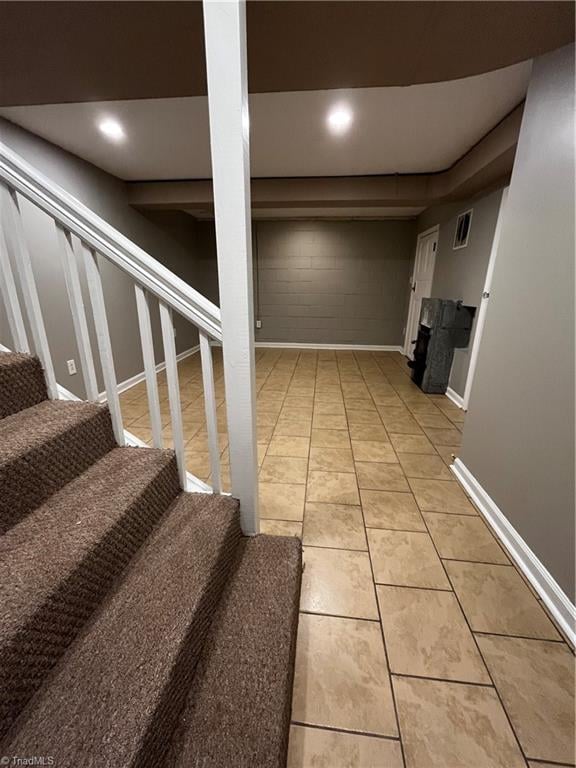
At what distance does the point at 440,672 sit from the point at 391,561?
16.3 inches

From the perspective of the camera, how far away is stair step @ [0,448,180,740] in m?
0.62

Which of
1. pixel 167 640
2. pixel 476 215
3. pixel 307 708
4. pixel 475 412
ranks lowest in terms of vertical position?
pixel 307 708

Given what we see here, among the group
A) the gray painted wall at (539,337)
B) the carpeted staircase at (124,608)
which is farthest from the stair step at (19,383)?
the gray painted wall at (539,337)

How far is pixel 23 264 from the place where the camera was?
1.10 metres

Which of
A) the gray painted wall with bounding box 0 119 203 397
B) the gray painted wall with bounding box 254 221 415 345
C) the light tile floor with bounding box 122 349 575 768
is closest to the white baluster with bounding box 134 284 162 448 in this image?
the light tile floor with bounding box 122 349 575 768

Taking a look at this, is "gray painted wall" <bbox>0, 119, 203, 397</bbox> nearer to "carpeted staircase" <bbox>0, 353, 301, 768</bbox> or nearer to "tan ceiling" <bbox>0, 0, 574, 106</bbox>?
"tan ceiling" <bbox>0, 0, 574, 106</bbox>

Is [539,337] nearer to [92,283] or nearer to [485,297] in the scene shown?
[485,297]

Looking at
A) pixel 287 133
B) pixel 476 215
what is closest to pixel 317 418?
pixel 287 133

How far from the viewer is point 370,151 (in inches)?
102

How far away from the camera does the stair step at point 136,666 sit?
0.57 meters

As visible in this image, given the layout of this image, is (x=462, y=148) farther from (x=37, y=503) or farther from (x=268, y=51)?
(x=37, y=503)

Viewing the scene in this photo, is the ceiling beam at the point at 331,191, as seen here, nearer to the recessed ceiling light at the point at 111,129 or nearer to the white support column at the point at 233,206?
the recessed ceiling light at the point at 111,129

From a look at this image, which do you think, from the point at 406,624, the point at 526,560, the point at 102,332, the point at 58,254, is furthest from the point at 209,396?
the point at 58,254

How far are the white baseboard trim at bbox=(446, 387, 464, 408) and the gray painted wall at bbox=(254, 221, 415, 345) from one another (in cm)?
217
